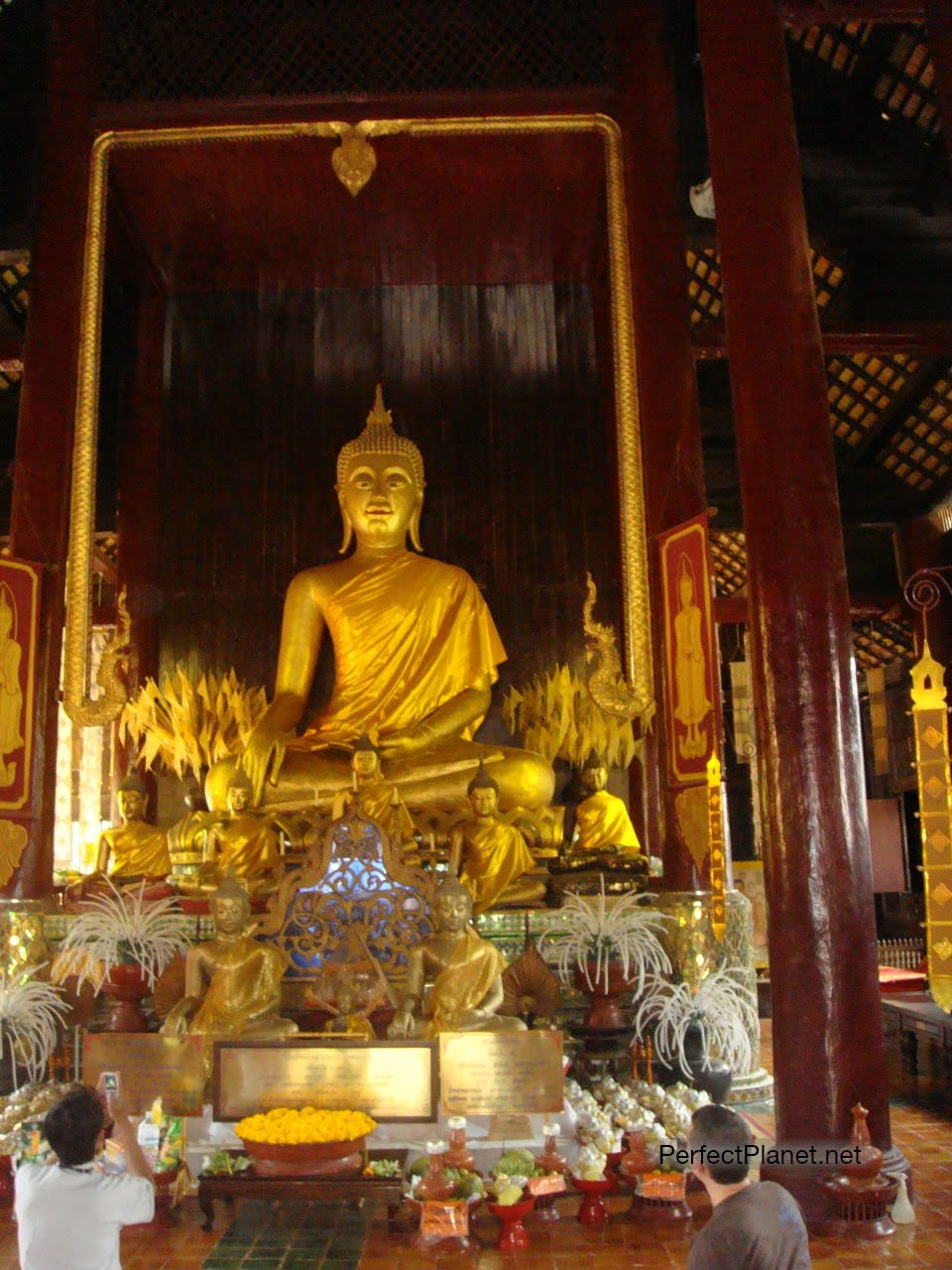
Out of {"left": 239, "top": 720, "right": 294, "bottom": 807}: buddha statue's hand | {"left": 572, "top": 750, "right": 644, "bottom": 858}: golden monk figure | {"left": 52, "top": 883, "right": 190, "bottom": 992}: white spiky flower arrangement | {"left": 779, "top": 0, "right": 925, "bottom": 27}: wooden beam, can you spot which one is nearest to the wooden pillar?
{"left": 52, "top": 883, "right": 190, "bottom": 992}: white spiky flower arrangement

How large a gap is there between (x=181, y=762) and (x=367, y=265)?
10.8 ft

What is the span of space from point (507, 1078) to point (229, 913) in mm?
1168

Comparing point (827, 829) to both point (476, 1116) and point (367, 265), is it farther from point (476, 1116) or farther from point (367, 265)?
point (367, 265)

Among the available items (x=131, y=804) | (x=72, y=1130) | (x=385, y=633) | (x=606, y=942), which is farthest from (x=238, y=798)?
(x=72, y=1130)

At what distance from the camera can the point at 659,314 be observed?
6207mm

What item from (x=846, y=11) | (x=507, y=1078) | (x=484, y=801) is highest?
(x=846, y=11)

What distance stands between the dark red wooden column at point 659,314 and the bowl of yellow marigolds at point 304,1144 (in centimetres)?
236

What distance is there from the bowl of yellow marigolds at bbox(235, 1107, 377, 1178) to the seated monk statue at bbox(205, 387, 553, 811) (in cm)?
297

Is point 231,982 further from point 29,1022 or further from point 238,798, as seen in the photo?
point 238,798

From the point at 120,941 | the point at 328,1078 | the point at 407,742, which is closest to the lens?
the point at 328,1078

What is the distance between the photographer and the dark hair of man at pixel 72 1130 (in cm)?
217

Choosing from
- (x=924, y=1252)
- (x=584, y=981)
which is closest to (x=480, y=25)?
(x=584, y=981)

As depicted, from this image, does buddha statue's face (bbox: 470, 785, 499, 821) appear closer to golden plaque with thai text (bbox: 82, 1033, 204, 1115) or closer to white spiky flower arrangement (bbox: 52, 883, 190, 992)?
white spiky flower arrangement (bbox: 52, 883, 190, 992)

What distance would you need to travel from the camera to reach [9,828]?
18.2 ft
